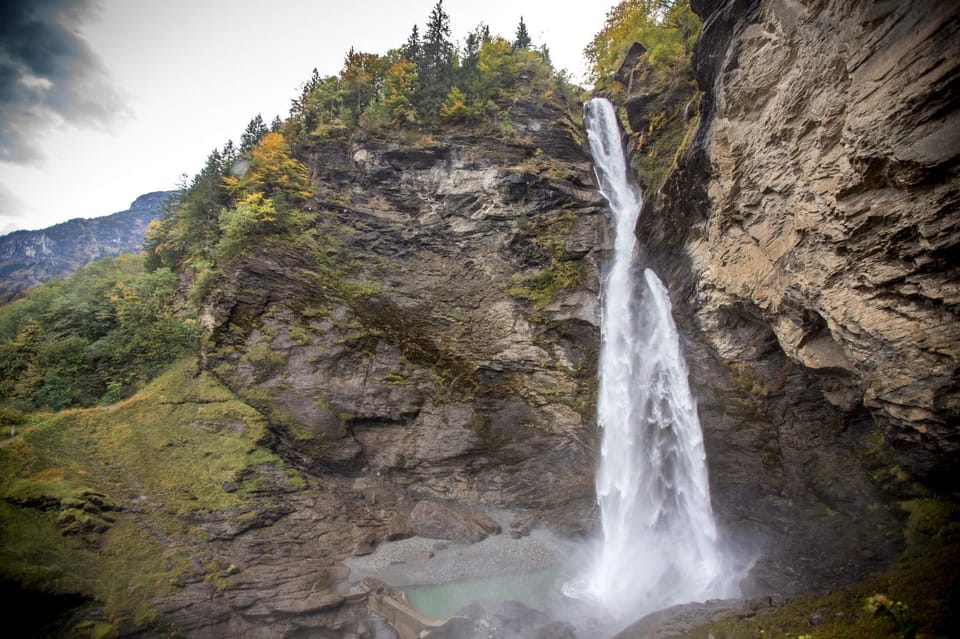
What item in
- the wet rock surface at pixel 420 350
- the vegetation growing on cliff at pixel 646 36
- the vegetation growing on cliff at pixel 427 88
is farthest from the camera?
the vegetation growing on cliff at pixel 427 88

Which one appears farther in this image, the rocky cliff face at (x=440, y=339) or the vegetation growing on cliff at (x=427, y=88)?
the vegetation growing on cliff at (x=427, y=88)

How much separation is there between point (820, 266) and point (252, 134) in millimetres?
29299

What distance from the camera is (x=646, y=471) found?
15805 mm

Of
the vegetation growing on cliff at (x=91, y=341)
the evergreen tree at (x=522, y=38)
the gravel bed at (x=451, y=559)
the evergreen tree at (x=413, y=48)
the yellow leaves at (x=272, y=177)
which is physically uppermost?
the evergreen tree at (x=522, y=38)

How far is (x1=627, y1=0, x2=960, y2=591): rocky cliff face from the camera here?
732 centimetres

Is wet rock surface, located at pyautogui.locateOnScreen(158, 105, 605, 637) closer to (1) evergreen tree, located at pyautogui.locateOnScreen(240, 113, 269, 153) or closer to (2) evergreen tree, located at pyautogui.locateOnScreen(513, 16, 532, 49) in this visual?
(1) evergreen tree, located at pyautogui.locateOnScreen(240, 113, 269, 153)

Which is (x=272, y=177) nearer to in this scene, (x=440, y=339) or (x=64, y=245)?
(x=440, y=339)

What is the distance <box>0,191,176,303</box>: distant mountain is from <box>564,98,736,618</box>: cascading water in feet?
284

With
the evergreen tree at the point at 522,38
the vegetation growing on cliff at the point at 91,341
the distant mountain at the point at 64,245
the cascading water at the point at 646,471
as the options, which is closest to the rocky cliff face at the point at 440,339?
the cascading water at the point at 646,471

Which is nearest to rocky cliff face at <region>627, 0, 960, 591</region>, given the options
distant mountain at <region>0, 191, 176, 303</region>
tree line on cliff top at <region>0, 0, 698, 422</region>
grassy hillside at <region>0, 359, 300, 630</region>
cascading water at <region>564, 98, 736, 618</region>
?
cascading water at <region>564, 98, 736, 618</region>

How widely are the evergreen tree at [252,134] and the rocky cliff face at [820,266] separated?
23.3 m

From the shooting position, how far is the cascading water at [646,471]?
44.4 ft

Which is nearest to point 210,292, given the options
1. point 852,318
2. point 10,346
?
point 10,346

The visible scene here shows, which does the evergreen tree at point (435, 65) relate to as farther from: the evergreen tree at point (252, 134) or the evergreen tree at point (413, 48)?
the evergreen tree at point (252, 134)
